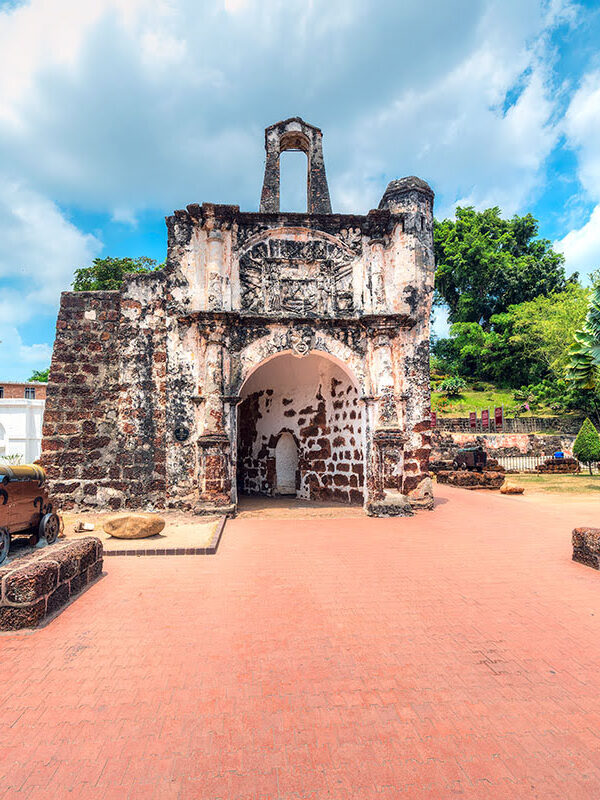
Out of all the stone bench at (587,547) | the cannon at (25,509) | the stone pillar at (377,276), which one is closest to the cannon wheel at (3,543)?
the cannon at (25,509)

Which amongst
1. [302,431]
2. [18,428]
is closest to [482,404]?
[302,431]

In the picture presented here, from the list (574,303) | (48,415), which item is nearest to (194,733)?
(48,415)

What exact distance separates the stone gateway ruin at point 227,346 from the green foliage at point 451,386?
25810 mm

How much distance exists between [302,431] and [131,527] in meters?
6.93

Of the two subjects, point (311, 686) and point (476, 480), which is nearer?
point (311, 686)

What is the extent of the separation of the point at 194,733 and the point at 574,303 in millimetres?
34418

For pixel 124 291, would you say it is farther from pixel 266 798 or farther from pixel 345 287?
pixel 266 798

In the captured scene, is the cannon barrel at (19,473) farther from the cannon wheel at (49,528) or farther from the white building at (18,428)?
the white building at (18,428)

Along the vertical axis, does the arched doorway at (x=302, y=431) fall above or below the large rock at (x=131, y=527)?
above

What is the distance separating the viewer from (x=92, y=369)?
940 centimetres

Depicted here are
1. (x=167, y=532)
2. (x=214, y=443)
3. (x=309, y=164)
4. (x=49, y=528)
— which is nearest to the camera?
(x=49, y=528)

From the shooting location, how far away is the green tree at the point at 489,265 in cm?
3856

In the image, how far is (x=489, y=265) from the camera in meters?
38.6

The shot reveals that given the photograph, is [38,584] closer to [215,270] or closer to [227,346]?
[227,346]
